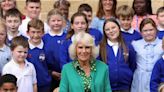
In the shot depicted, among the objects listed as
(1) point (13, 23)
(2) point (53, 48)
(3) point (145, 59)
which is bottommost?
(3) point (145, 59)

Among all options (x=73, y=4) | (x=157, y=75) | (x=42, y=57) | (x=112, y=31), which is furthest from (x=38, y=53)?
(x=73, y=4)

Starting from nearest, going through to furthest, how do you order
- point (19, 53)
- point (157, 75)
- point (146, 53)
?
point (19, 53), point (157, 75), point (146, 53)

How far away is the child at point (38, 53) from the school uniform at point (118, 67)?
34.8 inches

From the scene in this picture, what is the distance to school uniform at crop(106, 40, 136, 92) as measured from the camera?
6.73 meters

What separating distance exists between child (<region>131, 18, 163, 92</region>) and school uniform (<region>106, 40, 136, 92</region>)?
14cm

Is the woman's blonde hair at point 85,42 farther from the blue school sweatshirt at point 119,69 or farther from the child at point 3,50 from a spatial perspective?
the child at point 3,50

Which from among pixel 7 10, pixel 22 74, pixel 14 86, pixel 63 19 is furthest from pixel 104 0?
pixel 14 86

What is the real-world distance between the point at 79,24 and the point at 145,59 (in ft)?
3.20

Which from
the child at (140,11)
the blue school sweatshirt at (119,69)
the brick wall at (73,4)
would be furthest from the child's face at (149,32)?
the brick wall at (73,4)

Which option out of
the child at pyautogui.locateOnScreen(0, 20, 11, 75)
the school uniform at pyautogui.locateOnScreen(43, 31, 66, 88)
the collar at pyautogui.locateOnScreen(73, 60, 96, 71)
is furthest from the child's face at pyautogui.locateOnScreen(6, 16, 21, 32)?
the collar at pyautogui.locateOnScreen(73, 60, 96, 71)

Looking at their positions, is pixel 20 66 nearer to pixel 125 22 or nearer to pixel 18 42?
pixel 18 42

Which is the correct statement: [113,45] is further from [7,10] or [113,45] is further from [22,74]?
[7,10]

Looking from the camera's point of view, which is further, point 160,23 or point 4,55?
point 160,23

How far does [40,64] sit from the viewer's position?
695 cm
